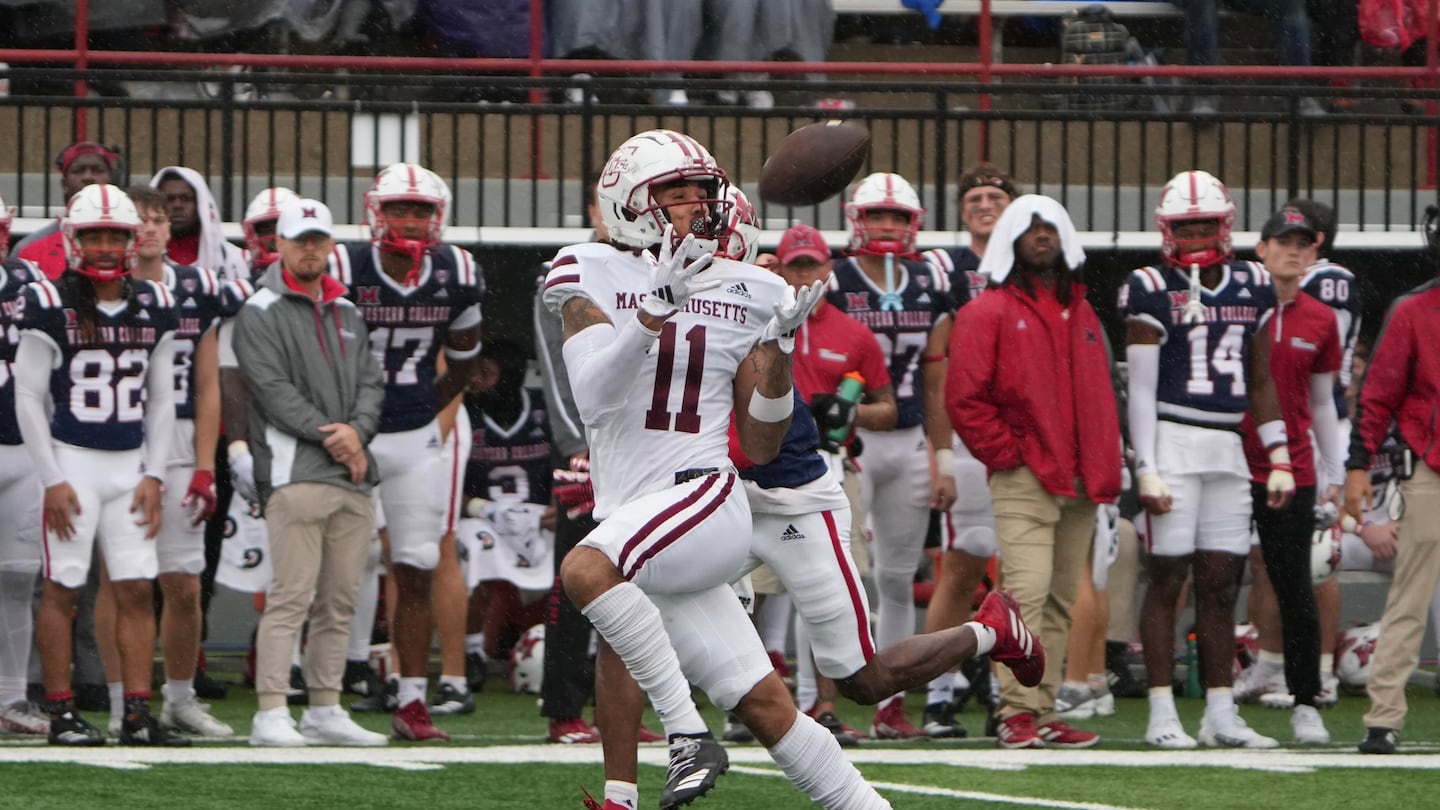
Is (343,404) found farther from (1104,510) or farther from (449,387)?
(1104,510)

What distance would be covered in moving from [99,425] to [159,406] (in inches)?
8.7

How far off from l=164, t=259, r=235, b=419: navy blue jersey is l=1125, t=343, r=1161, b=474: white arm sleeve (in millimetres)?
3186

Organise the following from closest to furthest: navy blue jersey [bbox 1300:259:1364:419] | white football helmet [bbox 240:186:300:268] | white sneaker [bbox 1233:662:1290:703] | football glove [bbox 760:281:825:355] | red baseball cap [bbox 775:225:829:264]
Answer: football glove [bbox 760:281:825:355]
red baseball cap [bbox 775:225:829:264]
white football helmet [bbox 240:186:300:268]
navy blue jersey [bbox 1300:259:1364:419]
white sneaker [bbox 1233:662:1290:703]

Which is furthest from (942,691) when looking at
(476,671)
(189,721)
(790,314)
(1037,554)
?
(790,314)

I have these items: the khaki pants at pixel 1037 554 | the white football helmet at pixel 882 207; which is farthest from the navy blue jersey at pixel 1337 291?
the khaki pants at pixel 1037 554

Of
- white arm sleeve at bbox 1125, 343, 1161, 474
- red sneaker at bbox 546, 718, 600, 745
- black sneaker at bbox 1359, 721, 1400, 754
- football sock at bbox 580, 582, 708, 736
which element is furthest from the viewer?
white arm sleeve at bbox 1125, 343, 1161, 474

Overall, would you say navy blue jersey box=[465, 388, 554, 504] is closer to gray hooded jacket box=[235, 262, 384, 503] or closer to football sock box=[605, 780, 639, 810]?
gray hooded jacket box=[235, 262, 384, 503]

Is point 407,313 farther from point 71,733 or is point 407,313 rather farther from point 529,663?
point 529,663

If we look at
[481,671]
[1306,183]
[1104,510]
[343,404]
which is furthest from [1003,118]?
[343,404]

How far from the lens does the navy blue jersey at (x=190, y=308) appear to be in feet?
26.5

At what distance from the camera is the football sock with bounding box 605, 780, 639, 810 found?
5.61 meters

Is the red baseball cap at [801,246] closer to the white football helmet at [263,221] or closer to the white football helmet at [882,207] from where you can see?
the white football helmet at [882,207]

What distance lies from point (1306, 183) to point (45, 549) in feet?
23.7

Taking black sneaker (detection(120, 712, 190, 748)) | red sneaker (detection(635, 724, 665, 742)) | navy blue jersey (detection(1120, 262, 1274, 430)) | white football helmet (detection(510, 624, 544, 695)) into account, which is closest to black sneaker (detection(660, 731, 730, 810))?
red sneaker (detection(635, 724, 665, 742))
